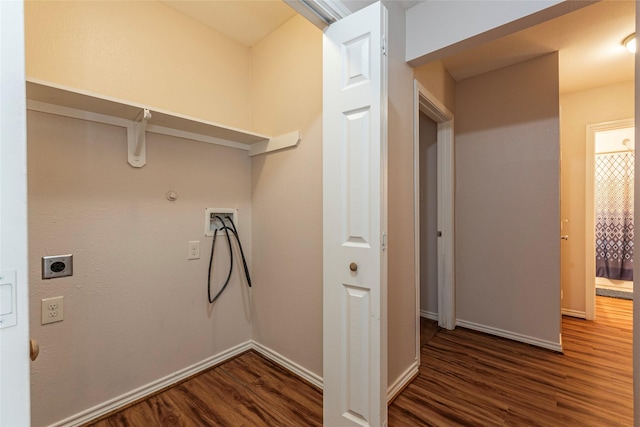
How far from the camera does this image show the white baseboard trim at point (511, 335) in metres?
2.29

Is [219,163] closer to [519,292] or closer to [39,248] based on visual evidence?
[39,248]

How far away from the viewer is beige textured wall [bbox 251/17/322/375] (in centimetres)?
187

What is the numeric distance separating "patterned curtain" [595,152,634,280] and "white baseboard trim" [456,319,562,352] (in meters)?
2.80

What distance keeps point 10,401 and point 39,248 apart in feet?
4.33

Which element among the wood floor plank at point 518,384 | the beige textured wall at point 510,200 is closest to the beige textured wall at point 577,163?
the wood floor plank at point 518,384

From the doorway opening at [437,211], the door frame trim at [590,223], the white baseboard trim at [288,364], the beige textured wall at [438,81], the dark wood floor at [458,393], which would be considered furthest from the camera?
the door frame trim at [590,223]

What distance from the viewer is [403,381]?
5.97ft

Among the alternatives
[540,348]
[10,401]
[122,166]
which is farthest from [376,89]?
[540,348]

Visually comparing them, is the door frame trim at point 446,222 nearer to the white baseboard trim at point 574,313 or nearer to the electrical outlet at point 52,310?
the white baseboard trim at point 574,313

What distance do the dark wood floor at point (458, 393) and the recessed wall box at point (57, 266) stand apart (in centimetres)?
88

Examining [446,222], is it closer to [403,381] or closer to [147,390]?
[403,381]

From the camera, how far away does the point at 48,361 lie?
142 cm

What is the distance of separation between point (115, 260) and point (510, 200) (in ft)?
10.5

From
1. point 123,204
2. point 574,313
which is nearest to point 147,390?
→ point 123,204
